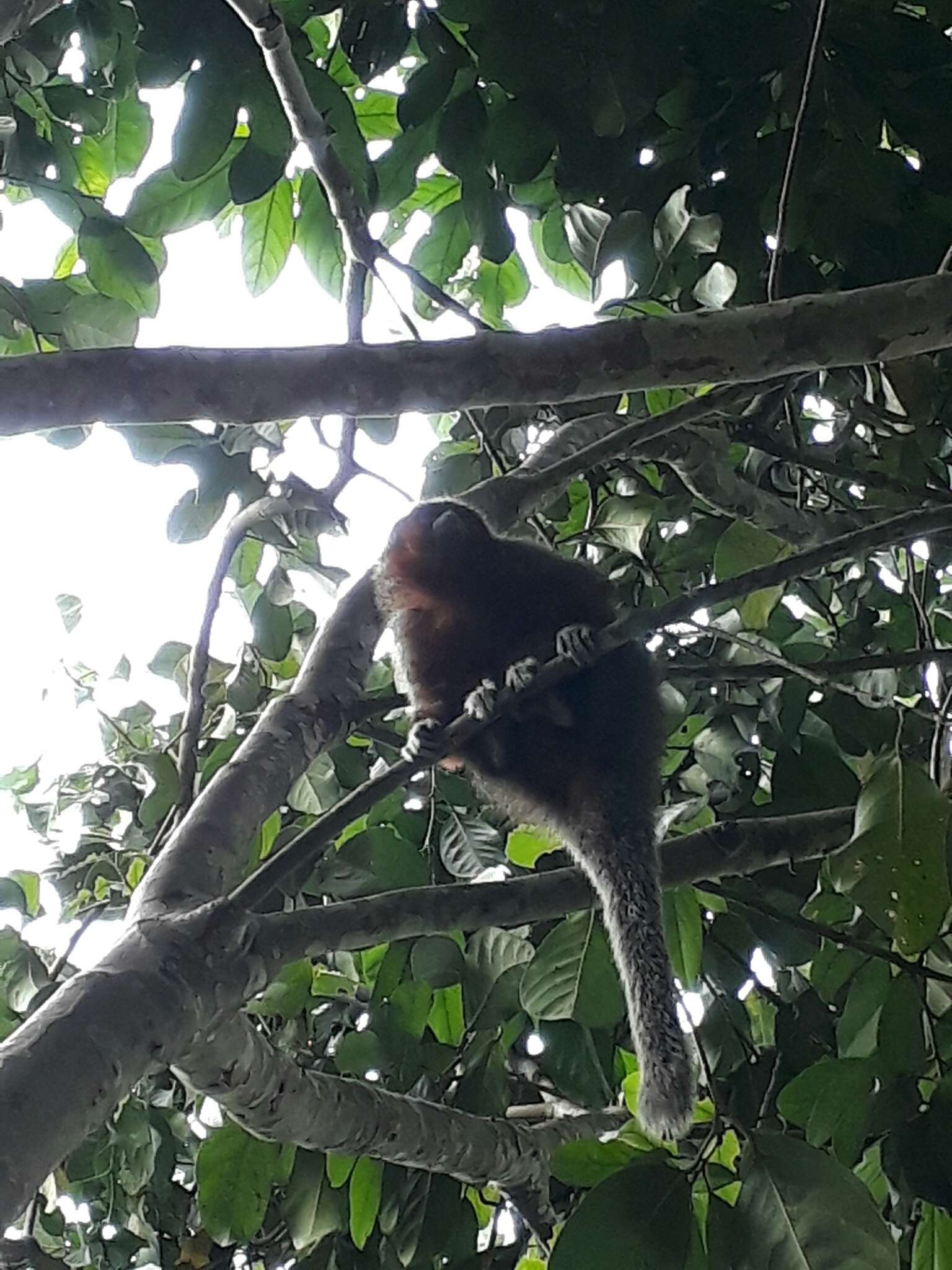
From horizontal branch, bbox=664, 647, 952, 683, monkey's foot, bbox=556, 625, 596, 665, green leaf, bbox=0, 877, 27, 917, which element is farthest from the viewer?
green leaf, bbox=0, 877, 27, 917

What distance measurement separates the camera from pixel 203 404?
0.92 meters

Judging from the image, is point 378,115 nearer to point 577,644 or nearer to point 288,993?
point 577,644

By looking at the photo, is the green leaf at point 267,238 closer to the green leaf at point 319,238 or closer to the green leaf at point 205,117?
the green leaf at point 319,238

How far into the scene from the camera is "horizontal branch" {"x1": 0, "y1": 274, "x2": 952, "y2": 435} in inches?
34.8

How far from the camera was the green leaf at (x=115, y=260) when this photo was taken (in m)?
1.54

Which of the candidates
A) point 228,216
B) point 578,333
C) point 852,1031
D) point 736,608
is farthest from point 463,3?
point 852,1031

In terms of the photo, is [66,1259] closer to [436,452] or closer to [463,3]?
[436,452]

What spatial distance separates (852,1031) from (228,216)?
1.56m

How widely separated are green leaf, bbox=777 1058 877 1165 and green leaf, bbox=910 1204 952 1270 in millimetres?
104

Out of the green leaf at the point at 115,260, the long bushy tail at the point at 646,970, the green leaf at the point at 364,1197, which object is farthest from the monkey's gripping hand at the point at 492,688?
the green leaf at the point at 115,260

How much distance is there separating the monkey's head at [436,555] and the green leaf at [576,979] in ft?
2.06

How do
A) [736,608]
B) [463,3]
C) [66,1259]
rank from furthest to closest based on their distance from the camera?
1. [66,1259]
2. [736,608]
3. [463,3]

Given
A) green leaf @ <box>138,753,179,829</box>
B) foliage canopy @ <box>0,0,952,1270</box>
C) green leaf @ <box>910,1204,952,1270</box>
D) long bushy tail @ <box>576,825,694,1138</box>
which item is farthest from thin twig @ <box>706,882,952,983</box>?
green leaf @ <box>138,753,179,829</box>

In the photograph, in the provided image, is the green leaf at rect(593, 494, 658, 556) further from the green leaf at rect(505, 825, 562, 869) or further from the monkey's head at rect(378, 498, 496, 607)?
the green leaf at rect(505, 825, 562, 869)
